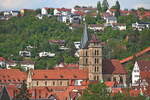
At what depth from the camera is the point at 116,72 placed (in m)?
84.9

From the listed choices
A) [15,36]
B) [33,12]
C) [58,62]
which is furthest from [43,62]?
[33,12]

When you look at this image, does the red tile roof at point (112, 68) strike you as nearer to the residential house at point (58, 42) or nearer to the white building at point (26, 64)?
the white building at point (26, 64)

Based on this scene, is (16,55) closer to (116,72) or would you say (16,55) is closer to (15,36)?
(15,36)

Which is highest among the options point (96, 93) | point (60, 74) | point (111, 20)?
point (96, 93)

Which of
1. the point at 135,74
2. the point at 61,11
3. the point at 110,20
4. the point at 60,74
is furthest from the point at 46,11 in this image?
the point at 60,74

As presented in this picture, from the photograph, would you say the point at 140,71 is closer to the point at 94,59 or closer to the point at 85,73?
the point at 94,59

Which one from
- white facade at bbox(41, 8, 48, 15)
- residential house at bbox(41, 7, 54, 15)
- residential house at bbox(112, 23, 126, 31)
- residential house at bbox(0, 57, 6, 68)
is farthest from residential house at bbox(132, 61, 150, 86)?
residential house at bbox(41, 7, 54, 15)

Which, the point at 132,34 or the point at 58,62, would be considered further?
the point at 132,34

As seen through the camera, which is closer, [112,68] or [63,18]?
[112,68]

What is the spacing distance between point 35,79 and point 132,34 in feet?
118

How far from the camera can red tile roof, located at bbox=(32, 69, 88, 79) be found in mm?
84000

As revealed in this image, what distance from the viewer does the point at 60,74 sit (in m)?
84.6

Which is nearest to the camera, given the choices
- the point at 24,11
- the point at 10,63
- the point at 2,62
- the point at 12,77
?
the point at 12,77

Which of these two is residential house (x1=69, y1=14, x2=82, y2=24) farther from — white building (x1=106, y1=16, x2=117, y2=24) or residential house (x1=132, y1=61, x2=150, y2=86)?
Answer: residential house (x1=132, y1=61, x2=150, y2=86)
